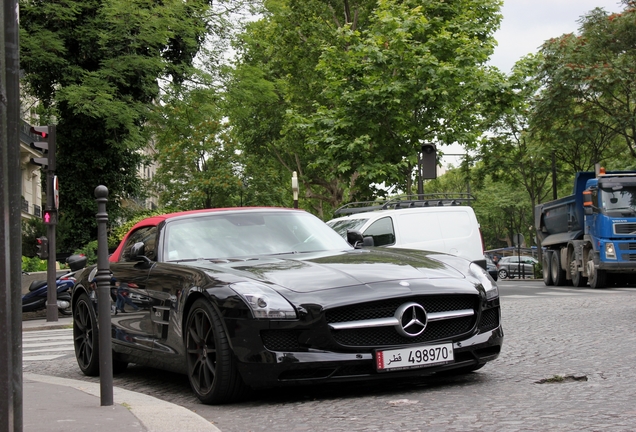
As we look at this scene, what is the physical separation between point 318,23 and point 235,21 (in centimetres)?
1276

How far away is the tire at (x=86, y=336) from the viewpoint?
8398 mm

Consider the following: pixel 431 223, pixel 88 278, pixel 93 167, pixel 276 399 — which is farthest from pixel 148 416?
pixel 93 167

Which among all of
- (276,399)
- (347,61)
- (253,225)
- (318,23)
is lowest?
(276,399)

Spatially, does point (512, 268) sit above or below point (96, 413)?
above

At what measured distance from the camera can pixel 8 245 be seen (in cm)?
380

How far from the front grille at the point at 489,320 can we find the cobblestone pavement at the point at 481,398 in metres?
0.36

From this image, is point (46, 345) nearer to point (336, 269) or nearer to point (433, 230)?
point (433, 230)

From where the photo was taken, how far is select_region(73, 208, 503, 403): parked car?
19.7 ft

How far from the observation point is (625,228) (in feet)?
78.2

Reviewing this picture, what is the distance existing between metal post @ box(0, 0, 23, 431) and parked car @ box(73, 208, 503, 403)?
216 cm

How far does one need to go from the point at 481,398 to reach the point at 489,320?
3.36 feet

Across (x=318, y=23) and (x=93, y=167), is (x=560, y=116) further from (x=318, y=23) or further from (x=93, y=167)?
(x=93, y=167)

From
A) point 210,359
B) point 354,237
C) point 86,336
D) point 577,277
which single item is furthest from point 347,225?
point 210,359

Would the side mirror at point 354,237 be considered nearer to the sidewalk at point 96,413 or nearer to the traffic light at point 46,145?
the sidewalk at point 96,413
